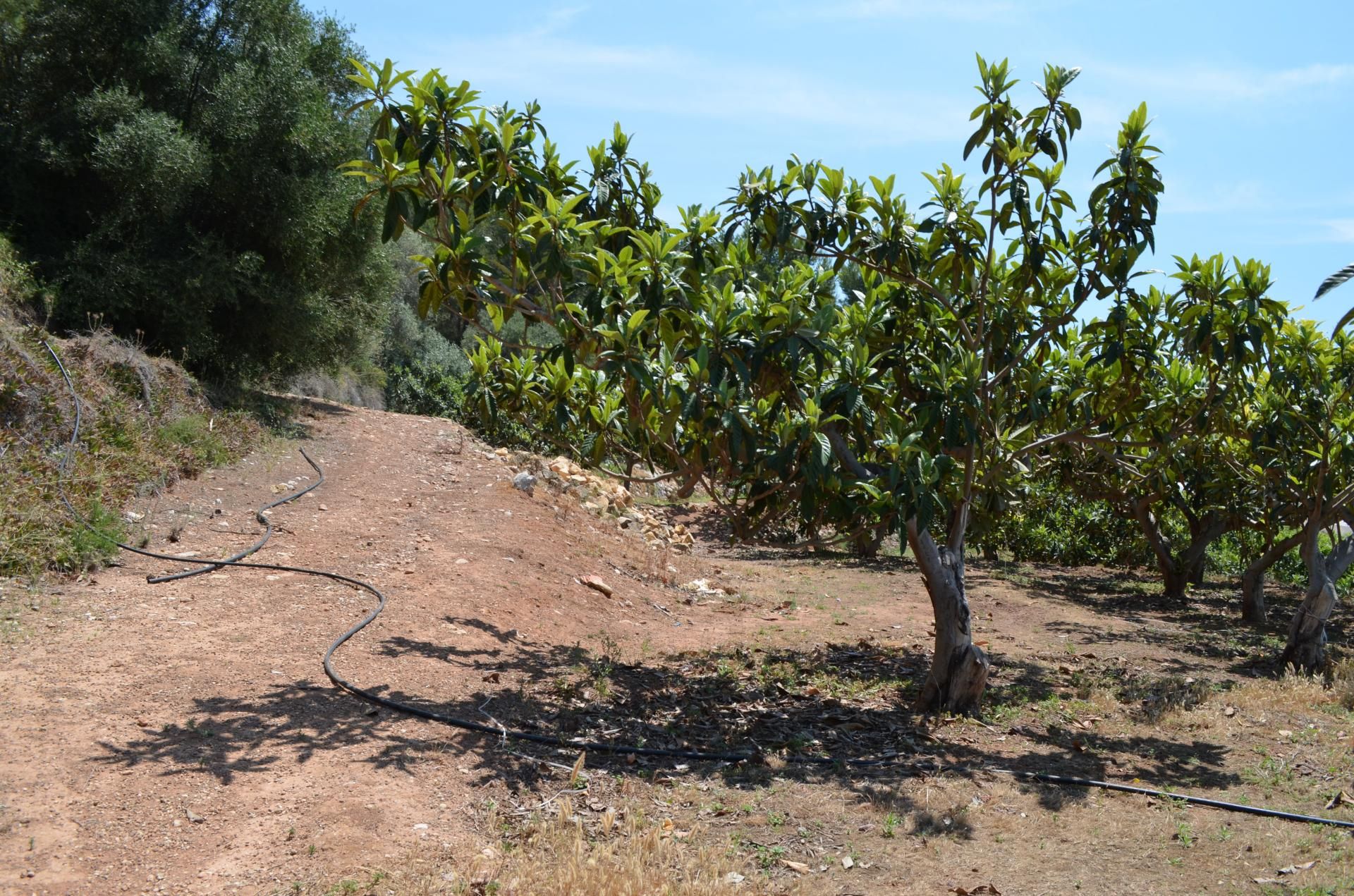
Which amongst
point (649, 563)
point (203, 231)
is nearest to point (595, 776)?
point (649, 563)

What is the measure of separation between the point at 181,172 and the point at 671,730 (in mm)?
10735

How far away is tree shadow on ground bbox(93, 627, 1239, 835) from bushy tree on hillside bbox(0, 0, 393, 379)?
8647 millimetres

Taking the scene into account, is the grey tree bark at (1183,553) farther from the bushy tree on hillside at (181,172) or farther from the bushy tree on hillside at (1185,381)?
the bushy tree on hillside at (181,172)

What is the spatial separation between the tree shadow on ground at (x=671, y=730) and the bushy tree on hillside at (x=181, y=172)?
28.4 feet

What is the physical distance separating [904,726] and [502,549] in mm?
4470

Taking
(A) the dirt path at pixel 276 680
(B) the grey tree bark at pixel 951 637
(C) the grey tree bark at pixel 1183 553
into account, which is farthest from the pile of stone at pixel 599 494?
(B) the grey tree bark at pixel 951 637

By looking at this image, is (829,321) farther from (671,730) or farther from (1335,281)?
(1335,281)

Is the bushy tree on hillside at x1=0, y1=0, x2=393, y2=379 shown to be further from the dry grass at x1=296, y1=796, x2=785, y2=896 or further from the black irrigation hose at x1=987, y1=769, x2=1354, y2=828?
the black irrigation hose at x1=987, y1=769, x2=1354, y2=828

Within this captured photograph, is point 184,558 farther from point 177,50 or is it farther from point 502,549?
point 177,50

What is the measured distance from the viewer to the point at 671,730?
579cm

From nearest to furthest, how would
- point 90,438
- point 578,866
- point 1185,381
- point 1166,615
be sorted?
point 578,866 → point 1185,381 → point 90,438 → point 1166,615

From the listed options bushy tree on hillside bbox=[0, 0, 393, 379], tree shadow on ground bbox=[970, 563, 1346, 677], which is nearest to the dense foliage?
tree shadow on ground bbox=[970, 563, 1346, 677]

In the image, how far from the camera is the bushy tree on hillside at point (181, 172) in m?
12.6

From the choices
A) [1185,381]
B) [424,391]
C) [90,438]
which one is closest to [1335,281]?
[1185,381]
